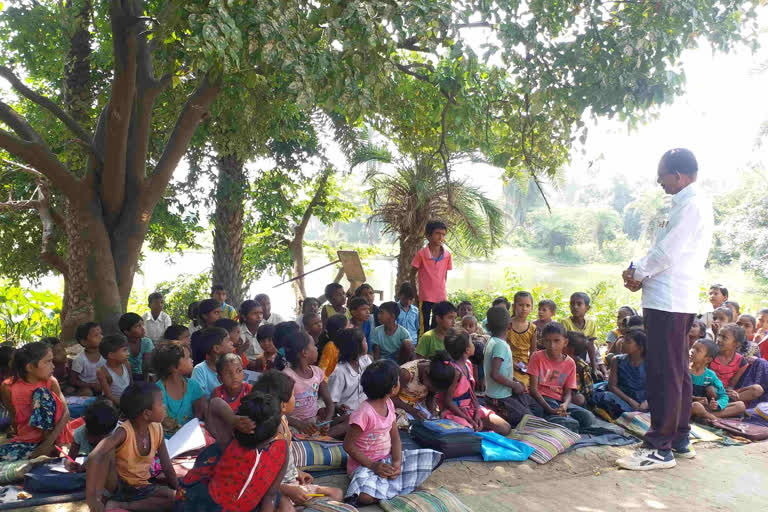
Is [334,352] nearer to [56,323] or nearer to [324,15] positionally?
[324,15]

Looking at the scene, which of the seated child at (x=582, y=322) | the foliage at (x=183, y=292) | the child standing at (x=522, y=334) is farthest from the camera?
the foliage at (x=183, y=292)

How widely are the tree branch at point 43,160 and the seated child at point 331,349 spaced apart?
2.89m

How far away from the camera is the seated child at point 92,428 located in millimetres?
3643

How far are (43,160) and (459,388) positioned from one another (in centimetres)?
431

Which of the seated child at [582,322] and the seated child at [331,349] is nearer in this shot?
the seated child at [331,349]

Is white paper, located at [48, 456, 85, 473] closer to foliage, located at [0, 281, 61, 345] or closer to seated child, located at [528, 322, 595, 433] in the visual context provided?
seated child, located at [528, 322, 595, 433]

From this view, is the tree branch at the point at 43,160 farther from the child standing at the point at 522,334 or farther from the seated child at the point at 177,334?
the child standing at the point at 522,334

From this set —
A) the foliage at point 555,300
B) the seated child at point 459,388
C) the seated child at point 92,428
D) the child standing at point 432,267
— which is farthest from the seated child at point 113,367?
the foliage at point 555,300

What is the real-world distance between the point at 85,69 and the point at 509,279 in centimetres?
738

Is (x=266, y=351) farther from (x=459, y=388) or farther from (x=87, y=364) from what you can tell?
(x=459, y=388)

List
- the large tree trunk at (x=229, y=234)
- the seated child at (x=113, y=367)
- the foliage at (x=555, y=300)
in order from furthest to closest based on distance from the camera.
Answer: the foliage at (x=555, y=300), the large tree trunk at (x=229, y=234), the seated child at (x=113, y=367)

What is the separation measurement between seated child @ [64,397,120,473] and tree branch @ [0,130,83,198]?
9.69 feet

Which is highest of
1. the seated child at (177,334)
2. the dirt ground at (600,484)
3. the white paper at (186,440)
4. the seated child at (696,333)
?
the seated child at (177,334)

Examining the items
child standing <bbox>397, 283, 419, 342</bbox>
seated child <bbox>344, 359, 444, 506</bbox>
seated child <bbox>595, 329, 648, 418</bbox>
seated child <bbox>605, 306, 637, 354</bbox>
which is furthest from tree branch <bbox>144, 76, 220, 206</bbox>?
seated child <bbox>605, 306, 637, 354</bbox>
